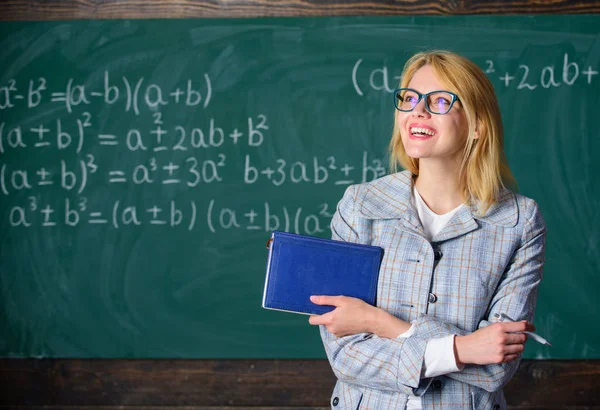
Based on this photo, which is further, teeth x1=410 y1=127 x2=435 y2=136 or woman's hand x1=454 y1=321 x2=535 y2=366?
teeth x1=410 y1=127 x2=435 y2=136

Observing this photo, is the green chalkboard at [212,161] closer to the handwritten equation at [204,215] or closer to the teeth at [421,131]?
the handwritten equation at [204,215]

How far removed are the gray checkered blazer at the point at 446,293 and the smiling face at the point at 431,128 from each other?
128mm

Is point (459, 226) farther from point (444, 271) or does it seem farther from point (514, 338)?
point (514, 338)

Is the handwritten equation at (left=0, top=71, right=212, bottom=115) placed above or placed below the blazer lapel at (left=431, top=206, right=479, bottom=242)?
above

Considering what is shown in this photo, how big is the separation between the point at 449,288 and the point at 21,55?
7.23 ft

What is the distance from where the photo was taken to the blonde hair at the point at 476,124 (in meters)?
1.27

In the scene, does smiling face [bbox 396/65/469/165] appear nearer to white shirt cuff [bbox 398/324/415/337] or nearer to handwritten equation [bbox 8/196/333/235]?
white shirt cuff [bbox 398/324/415/337]

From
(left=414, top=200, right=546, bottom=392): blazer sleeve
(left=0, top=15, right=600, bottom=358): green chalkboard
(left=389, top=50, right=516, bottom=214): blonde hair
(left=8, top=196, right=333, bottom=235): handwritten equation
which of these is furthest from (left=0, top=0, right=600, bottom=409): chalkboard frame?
(left=414, top=200, right=546, bottom=392): blazer sleeve

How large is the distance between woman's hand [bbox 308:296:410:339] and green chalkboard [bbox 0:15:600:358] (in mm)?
1517

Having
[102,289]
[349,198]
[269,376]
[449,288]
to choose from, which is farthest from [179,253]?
[449,288]

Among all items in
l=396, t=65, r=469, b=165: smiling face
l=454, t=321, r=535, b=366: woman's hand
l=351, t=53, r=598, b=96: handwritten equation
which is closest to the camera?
l=454, t=321, r=535, b=366: woman's hand

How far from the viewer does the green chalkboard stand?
271 centimetres

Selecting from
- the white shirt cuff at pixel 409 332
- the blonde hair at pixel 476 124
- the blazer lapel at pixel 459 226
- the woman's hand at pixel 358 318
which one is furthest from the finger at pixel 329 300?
the blonde hair at pixel 476 124

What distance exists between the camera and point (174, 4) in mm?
2764
